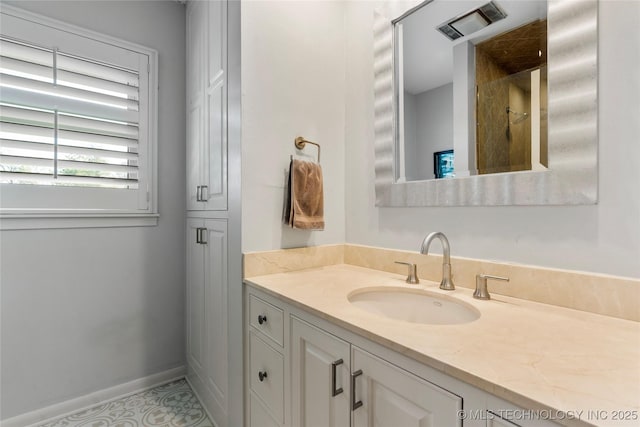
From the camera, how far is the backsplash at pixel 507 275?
31.9 inches

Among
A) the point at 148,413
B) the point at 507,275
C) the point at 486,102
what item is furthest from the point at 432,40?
the point at 148,413

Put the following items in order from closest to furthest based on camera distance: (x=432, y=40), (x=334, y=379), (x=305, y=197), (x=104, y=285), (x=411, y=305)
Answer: (x=334, y=379) < (x=411, y=305) < (x=432, y=40) < (x=305, y=197) < (x=104, y=285)

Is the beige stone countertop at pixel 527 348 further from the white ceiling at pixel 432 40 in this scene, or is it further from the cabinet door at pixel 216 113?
the white ceiling at pixel 432 40

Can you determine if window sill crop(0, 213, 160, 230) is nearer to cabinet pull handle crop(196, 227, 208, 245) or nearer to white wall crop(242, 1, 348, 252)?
cabinet pull handle crop(196, 227, 208, 245)

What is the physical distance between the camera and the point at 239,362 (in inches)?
51.3

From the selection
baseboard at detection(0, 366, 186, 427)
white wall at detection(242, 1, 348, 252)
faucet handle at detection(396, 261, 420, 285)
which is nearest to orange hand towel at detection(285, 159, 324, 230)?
white wall at detection(242, 1, 348, 252)

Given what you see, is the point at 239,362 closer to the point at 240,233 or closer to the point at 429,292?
the point at 240,233

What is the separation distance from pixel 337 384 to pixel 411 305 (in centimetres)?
43

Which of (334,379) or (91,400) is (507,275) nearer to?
(334,379)

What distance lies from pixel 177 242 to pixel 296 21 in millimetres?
1502

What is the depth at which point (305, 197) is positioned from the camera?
55.0 inches

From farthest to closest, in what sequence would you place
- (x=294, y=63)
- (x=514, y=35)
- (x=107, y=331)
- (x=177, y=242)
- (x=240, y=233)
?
(x=177, y=242)
(x=107, y=331)
(x=294, y=63)
(x=240, y=233)
(x=514, y=35)

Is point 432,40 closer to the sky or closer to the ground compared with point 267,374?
closer to the sky

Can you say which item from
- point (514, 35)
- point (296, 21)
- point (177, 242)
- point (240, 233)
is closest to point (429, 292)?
point (240, 233)
